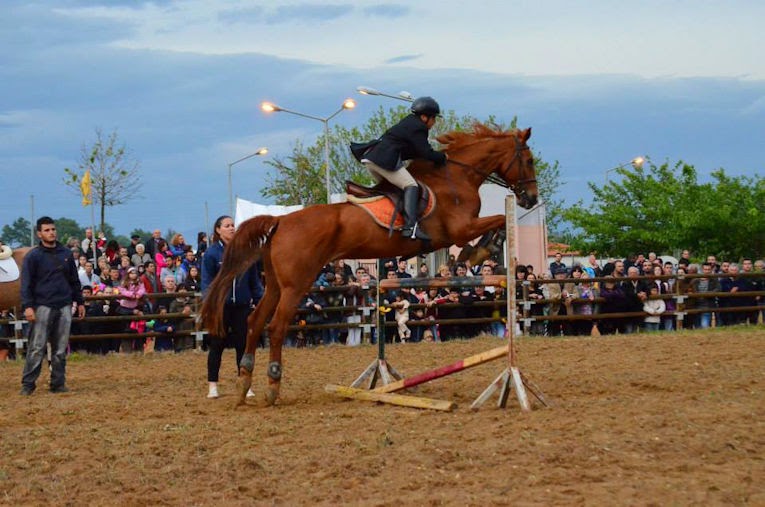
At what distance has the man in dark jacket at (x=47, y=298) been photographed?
458 inches

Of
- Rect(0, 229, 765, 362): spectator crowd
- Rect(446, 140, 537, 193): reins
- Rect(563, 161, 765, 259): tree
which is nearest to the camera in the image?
Rect(446, 140, 537, 193): reins

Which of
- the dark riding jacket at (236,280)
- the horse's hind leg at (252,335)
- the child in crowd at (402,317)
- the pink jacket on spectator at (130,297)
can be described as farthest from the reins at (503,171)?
the pink jacket on spectator at (130,297)

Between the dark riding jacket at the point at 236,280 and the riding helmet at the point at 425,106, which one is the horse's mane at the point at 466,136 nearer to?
the riding helmet at the point at 425,106

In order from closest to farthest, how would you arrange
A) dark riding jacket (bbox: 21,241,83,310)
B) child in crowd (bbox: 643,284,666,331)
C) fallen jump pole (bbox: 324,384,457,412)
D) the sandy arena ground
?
1. the sandy arena ground
2. fallen jump pole (bbox: 324,384,457,412)
3. dark riding jacket (bbox: 21,241,83,310)
4. child in crowd (bbox: 643,284,666,331)

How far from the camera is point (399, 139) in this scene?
9609 mm

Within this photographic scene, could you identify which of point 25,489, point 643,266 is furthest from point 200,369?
point 643,266

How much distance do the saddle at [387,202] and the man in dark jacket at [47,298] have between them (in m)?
4.10

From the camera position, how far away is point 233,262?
9.83m

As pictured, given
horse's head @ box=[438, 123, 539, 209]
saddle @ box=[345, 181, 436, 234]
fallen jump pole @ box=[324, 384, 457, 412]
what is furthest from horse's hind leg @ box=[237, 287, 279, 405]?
horse's head @ box=[438, 123, 539, 209]

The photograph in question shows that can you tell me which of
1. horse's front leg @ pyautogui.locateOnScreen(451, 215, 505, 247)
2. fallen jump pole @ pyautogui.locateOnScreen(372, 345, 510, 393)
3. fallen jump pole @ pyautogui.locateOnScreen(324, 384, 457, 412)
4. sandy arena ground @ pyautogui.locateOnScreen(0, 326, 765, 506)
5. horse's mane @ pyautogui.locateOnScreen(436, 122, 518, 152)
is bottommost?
sandy arena ground @ pyautogui.locateOnScreen(0, 326, 765, 506)

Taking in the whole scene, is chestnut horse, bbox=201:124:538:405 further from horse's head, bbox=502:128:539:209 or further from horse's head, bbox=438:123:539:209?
horse's head, bbox=502:128:539:209

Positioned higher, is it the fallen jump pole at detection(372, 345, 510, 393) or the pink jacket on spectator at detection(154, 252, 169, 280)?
the pink jacket on spectator at detection(154, 252, 169, 280)

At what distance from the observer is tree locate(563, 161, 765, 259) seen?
27562mm

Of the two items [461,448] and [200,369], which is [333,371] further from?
[461,448]
